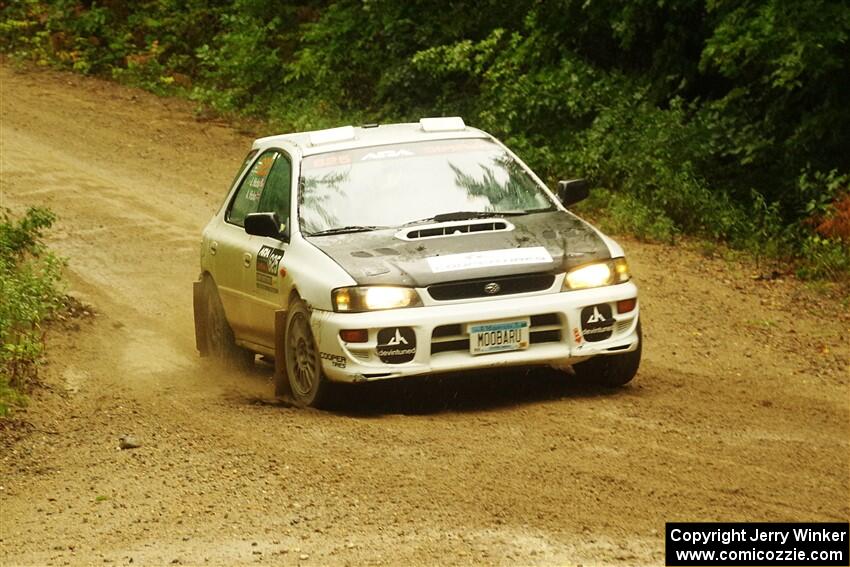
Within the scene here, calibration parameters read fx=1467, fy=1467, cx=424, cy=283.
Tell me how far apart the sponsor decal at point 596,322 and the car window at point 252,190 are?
2.68m

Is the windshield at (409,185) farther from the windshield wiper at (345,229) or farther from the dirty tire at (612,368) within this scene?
the dirty tire at (612,368)

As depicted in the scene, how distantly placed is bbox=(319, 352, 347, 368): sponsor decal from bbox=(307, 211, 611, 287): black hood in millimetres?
427

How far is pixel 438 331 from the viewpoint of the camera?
26.3ft

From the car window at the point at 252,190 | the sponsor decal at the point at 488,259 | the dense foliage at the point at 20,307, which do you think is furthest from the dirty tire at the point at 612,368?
the dense foliage at the point at 20,307

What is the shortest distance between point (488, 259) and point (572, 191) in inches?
54.3

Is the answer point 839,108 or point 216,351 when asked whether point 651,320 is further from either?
point 839,108

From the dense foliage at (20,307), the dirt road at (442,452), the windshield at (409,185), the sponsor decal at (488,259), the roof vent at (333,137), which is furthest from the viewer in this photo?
the roof vent at (333,137)

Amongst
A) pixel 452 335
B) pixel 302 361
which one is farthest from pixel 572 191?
pixel 302 361

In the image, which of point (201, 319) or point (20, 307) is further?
point (201, 319)

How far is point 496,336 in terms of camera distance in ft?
26.4

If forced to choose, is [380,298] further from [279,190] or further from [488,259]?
[279,190]

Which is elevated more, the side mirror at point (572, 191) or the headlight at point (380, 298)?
the side mirror at point (572, 191)

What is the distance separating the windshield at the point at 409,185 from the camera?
889cm

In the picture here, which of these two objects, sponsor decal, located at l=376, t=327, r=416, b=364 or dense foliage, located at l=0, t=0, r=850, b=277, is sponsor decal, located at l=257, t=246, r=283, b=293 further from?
dense foliage, located at l=0, t=0, r=850, b=277
